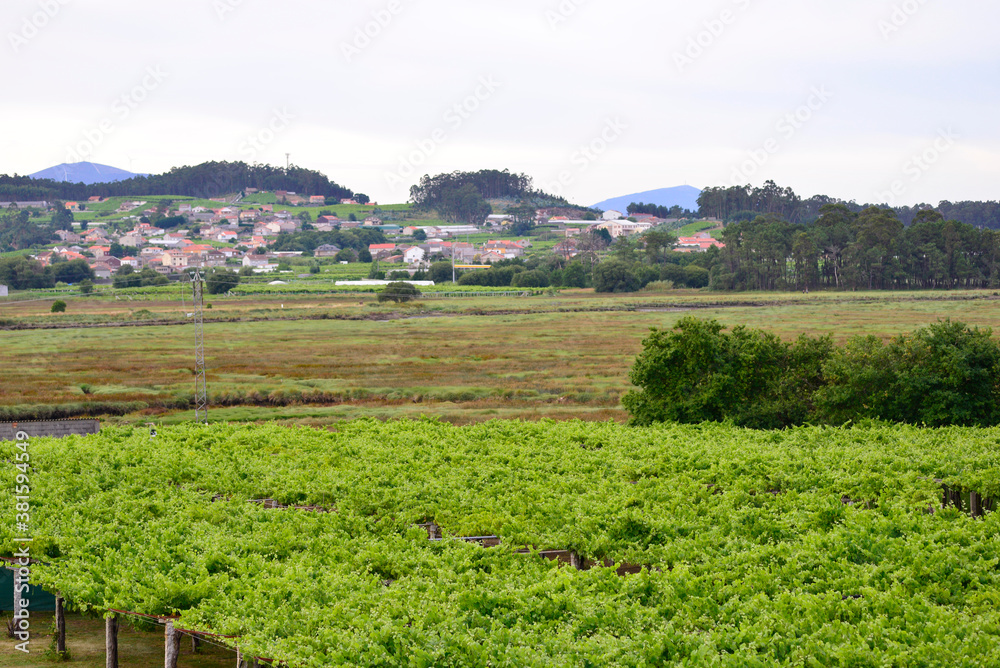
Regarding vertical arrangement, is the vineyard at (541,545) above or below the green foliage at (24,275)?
below

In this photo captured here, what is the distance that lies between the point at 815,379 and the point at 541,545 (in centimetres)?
2339

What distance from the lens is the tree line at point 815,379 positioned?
34.1 meters

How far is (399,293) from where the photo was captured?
135875 mm

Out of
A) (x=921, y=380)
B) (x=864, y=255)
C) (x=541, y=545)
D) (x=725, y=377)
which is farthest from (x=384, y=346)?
(x=864, y=255)

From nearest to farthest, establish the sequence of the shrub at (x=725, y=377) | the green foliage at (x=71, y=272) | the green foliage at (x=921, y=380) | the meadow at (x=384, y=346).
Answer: the green foliage at (x=921, y=380)
the shrub at (x=725, y=377)
the meadow at (x=384, y=346)
the green foliage at (x=71, y=272)

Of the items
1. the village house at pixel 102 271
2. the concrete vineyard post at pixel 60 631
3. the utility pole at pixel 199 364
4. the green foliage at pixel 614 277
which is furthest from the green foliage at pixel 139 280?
the concrete vineyard post at pixel 60 631

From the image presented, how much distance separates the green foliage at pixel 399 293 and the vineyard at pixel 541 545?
10295 centimetres

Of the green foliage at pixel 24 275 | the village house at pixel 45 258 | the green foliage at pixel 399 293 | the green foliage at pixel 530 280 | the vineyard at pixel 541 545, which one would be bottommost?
the vineyard at pixel 541 545

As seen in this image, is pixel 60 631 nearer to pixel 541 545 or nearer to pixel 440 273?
pixel 541 545

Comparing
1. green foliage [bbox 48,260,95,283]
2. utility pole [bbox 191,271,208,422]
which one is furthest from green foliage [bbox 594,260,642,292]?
utility pole [bbox 191,271,208,422]

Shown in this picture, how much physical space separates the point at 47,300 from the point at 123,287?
71.1 feet

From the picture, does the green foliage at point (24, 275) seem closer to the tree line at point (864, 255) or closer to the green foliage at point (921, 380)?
the tree line at point (864, 255)

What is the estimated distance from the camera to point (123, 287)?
148 metres

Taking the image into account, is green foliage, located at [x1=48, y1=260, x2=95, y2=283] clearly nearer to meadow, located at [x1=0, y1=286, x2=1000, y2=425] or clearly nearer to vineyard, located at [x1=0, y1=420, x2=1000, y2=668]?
meadow, located at [x1=0, y1=286, x2=1000, y2=425]
